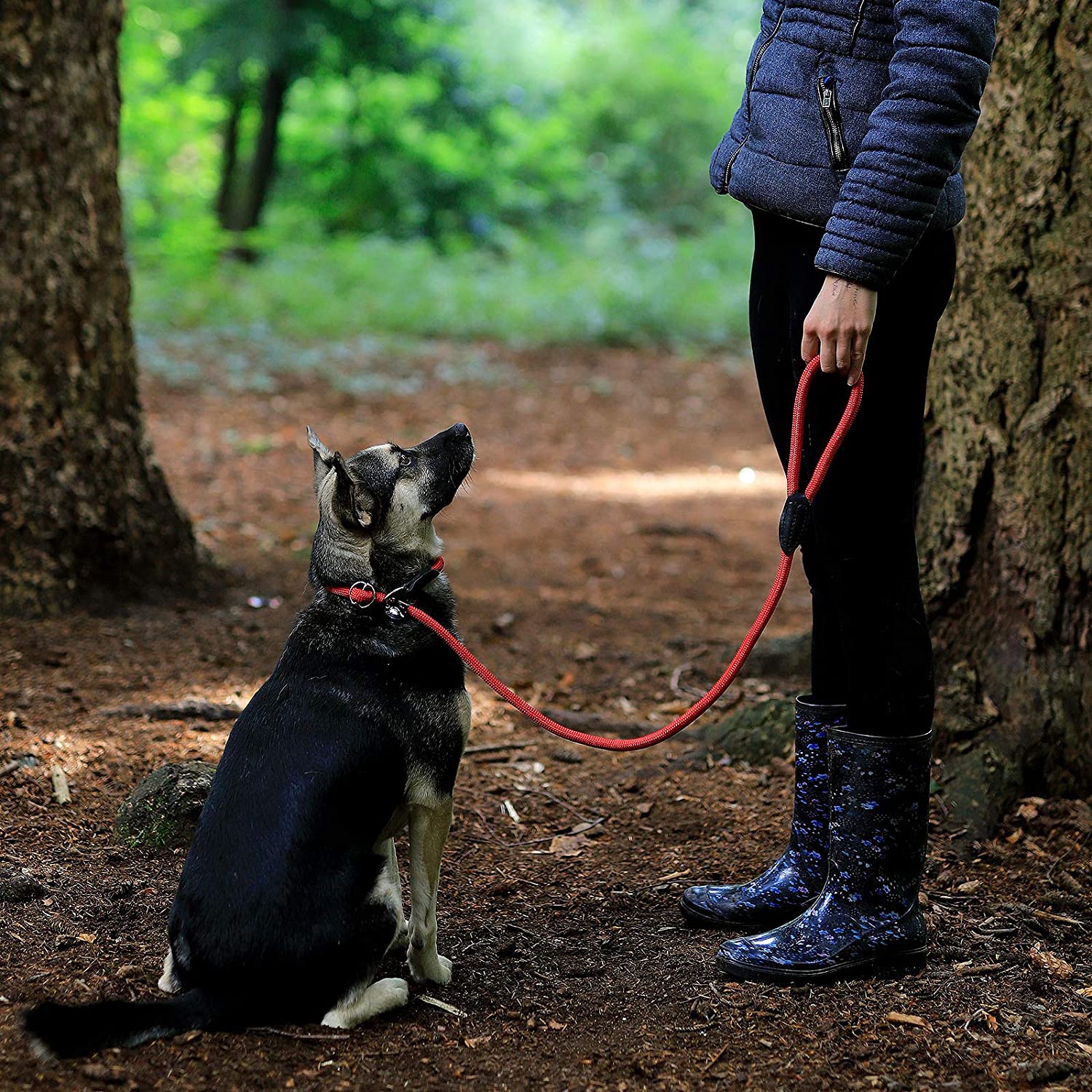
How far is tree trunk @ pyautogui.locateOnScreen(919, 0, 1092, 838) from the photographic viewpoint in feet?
12.1

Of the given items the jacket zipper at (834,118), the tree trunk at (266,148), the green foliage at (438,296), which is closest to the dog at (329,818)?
the jacket zipper at (834,118)

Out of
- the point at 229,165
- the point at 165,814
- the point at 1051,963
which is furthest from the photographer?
the point at 229,165

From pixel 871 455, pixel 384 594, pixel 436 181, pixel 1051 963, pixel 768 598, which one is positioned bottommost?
pixel 1051 963

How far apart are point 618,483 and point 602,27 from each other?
21.6 m

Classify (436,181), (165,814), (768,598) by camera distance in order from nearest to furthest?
(768,598), (165,814), (436,181)

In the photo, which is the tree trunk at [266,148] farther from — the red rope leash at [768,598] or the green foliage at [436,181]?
the red rope leash at [768,598]

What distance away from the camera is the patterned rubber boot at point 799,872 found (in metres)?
3.33

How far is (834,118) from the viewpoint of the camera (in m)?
2.64

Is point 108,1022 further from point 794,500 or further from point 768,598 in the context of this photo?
point 794,500

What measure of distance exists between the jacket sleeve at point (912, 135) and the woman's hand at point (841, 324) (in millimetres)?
46

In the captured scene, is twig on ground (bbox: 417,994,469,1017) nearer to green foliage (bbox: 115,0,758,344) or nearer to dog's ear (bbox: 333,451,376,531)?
dog's ear (bbox: 333,451,376,531)

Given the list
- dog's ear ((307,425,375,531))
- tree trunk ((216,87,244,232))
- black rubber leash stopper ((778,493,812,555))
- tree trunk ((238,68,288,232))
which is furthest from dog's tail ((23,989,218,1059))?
A: tree trunk ((216,87,244,232))

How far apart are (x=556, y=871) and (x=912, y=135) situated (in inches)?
95.9

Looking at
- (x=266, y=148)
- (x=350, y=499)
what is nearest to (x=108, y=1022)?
(x=350, y=499)
